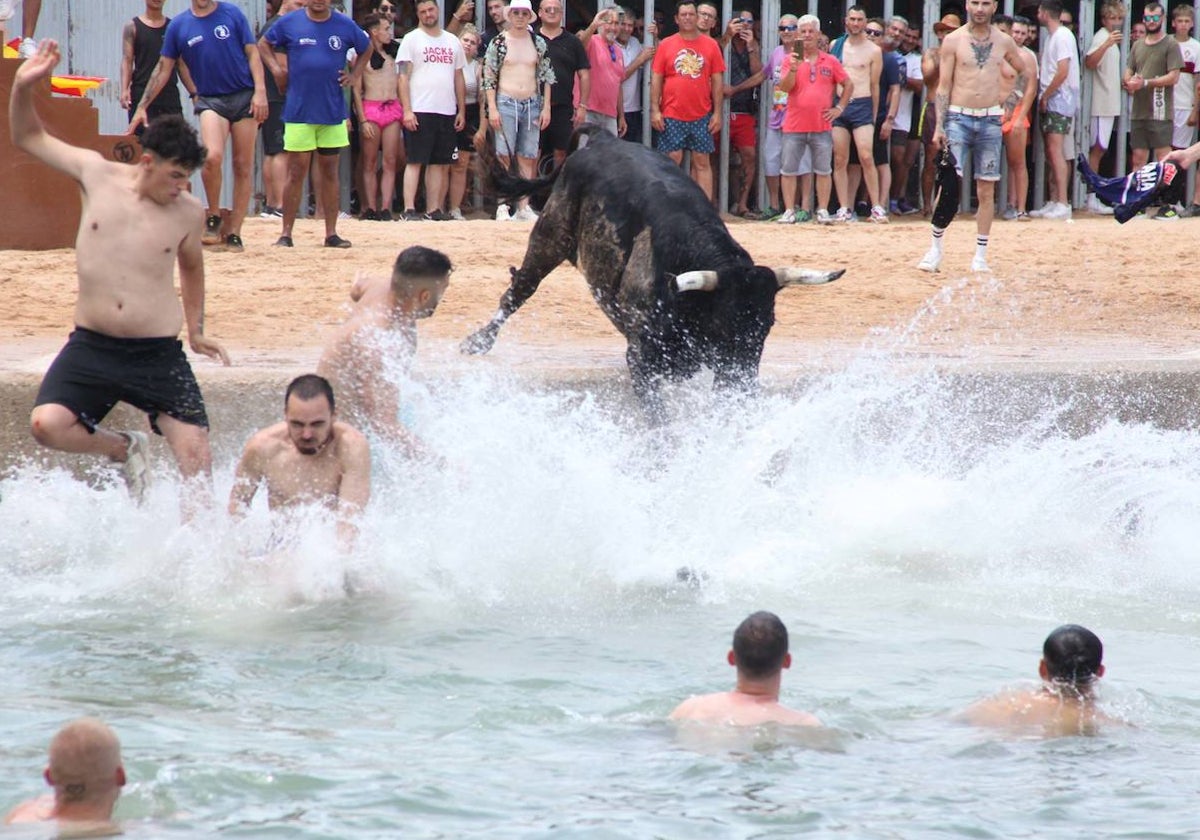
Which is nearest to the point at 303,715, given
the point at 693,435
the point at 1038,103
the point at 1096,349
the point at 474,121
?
the point at 693,435

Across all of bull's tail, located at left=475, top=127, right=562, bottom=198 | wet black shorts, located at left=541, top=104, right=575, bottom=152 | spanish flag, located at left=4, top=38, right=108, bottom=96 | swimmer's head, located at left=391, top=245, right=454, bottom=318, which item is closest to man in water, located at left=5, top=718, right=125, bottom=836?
swimmer's head, located at left=391, top=245, right=454, bottom=318

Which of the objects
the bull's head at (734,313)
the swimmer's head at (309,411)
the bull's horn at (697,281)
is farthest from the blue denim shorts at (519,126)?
the swimmer's head at (309,411)

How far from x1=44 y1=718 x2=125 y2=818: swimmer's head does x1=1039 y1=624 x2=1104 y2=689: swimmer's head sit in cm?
304

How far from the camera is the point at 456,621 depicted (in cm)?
704

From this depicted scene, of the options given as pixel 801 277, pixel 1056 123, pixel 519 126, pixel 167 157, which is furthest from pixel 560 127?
pixel 167 157

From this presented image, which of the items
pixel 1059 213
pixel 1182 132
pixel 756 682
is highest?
pixel 1182 132

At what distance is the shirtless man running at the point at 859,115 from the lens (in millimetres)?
16688

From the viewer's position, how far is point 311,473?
7.10 metres

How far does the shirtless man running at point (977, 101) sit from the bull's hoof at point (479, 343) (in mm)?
4560

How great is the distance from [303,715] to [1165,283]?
957 centimetres

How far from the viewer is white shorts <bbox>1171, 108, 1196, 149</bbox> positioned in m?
18.1

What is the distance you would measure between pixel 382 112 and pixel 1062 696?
1126cm

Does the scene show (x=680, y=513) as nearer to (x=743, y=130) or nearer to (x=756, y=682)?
(x=756, y=682)

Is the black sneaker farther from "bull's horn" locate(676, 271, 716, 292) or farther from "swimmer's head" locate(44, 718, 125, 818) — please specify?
"swimmer's head" locate(44, 718, 125, 818)
